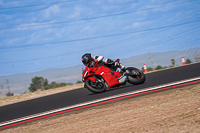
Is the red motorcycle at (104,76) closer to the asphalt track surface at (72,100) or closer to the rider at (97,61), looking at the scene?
the rider at (97,61)

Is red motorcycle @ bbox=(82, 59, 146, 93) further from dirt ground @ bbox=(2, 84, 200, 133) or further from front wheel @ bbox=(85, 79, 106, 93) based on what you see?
dirt ground @ bbox=(2, 84, 200, 133)

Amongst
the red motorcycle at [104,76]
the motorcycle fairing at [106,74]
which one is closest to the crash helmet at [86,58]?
the red motorcycle at [104,76]

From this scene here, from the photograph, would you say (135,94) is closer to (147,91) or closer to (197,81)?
(147,91)

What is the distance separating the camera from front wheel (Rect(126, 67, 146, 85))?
409 inches

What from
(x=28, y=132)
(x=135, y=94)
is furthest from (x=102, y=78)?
(x=28, y=132)

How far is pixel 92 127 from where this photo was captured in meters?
5.30

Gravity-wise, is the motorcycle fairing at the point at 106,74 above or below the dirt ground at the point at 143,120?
above

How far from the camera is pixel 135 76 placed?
35.1 ft

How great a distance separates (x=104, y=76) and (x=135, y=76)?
1.29 metres

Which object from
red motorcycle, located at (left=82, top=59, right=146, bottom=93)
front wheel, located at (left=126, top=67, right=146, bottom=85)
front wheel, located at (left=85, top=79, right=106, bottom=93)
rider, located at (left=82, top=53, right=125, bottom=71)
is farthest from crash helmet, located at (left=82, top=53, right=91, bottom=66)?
front wheel, located at (left=126, top=67, right=146, bottom=85)

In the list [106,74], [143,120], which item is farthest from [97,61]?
[143,120]

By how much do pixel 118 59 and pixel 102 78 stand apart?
0.99 metres

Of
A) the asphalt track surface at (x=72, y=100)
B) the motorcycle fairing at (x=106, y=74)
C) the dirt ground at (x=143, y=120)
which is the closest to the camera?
the dirt ground at (x=143, y=120)

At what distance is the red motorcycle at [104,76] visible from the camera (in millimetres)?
10219
